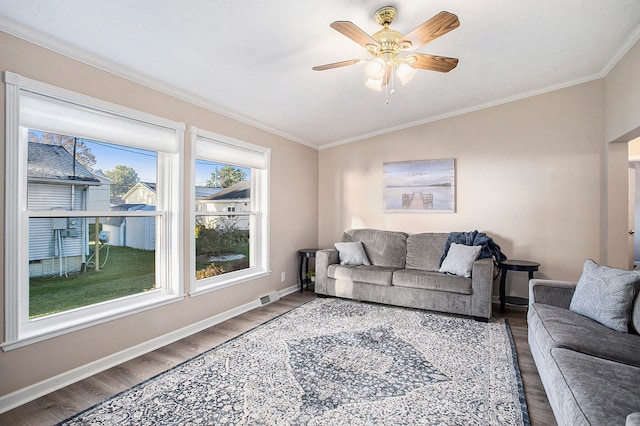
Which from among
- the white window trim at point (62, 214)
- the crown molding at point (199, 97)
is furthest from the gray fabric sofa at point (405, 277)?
the white window trim at point (62, 214)

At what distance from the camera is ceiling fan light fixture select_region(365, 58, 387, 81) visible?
2.27 meters

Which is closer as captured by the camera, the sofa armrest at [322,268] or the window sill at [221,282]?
the window sill at [221,282]

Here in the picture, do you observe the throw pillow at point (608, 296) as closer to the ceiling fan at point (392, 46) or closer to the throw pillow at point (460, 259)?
the throw pillow at point (460, 259)

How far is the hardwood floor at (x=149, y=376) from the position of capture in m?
1.97

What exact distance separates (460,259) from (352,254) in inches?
57.3

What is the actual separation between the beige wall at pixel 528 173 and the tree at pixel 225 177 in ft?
7.79

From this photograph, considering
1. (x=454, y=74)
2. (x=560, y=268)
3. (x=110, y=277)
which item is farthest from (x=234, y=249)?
(x=560, y=268)

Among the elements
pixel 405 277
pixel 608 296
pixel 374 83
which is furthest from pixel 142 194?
pixel 608 296

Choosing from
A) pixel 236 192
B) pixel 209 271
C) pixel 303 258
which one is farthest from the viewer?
pixel 303 258

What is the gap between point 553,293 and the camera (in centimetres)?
270

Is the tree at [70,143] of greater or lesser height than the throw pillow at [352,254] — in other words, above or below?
above

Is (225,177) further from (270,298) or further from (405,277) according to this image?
(405,277)

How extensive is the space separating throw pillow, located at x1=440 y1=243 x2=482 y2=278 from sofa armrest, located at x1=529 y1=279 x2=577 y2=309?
98 cm

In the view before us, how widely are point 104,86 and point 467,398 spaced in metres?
3.52
